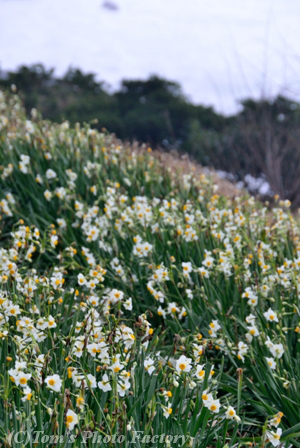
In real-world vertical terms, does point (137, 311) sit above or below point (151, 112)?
below

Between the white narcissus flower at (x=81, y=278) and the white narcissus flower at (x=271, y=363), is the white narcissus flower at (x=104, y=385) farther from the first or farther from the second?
the white narcissus flower at (x=271, y=363)

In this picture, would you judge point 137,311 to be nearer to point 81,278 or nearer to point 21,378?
point 81,278

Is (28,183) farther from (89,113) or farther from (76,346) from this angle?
(89,113)

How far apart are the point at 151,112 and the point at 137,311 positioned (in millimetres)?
20135

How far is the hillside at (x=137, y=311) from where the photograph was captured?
2283 mm

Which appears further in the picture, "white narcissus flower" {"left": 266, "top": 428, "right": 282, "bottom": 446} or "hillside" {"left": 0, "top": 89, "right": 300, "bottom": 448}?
"hillside" {"left": 0, "top": 89, "right": 300, "bottom": 448}

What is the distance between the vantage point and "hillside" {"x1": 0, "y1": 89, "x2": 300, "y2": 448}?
228 cm

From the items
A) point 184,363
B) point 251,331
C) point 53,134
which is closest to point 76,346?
point 184,363

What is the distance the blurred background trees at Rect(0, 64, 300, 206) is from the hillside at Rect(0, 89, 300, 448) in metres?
9.89

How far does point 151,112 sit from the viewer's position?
909 inches

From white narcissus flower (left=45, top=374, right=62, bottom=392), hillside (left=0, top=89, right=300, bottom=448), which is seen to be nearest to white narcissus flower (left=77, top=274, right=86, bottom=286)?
hillside (left=0, top=89, right=300, bottom=448)

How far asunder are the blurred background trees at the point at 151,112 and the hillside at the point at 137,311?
989cm

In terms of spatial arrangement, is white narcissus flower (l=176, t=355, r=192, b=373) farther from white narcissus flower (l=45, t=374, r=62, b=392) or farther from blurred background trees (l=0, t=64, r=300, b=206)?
→ blurred background trees (l=0, t=64, r=300, b=206)

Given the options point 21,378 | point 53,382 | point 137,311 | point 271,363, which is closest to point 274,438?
point 271,363
